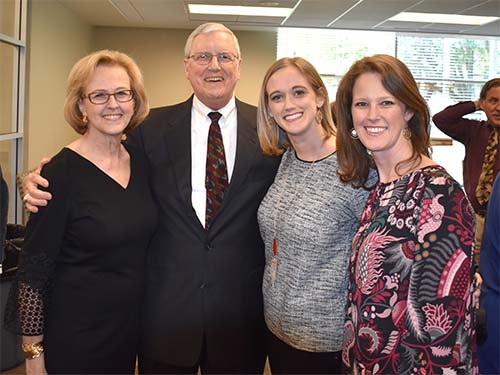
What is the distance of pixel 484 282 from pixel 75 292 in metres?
1.32

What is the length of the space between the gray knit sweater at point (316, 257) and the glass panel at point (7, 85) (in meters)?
3.78

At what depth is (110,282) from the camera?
1862 millimetres

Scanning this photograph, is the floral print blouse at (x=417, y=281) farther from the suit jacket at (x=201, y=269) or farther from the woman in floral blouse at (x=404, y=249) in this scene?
the suit jacket at (x=201, y=269)

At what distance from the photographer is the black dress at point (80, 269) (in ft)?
5.82

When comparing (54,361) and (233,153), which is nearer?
(54,361)

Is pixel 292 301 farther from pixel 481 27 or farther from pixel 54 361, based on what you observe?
pixel 481 27


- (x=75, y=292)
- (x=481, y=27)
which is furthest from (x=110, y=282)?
(x=481, y=27)

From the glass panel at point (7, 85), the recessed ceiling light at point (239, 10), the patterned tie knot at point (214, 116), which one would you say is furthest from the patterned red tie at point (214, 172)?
the recessed ceiling light at point (239, 10)

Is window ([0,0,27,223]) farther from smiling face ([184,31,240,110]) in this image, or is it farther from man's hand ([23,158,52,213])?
man's hand ([23,158,52,213])

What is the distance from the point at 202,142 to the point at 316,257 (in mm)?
702

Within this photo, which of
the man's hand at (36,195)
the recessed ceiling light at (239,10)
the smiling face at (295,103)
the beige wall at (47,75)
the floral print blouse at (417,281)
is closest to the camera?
the floral print blouse at (417,281)

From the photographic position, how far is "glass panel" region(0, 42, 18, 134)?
4.80 metres

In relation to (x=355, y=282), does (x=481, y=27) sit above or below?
above

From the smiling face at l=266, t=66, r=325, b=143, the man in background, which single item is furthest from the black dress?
the man in background
